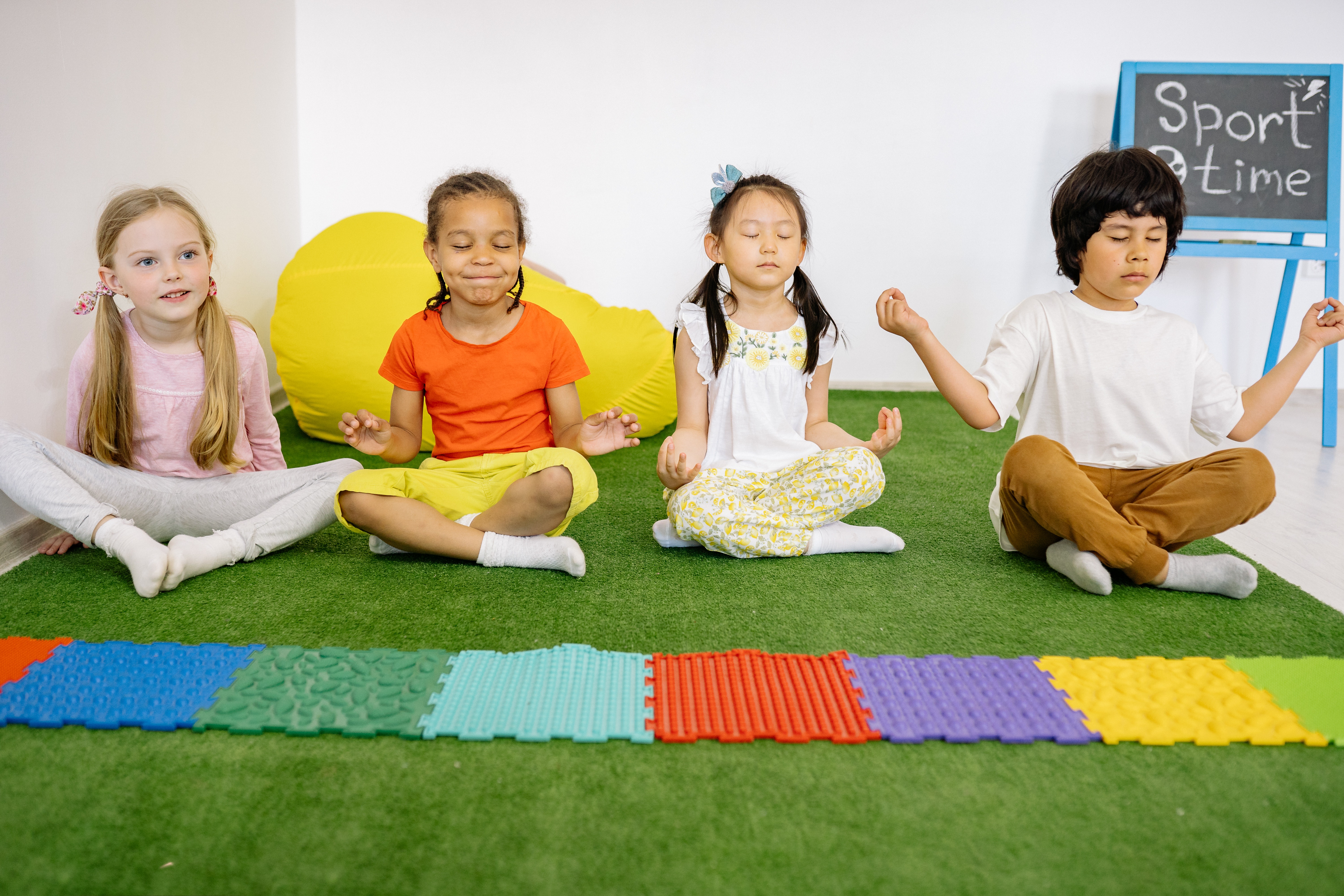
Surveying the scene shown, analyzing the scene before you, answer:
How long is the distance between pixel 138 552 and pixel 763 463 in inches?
41.7

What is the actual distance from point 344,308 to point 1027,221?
2.41m

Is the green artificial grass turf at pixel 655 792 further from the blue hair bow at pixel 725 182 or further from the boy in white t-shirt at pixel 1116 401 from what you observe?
the blue hair bow at pixel 725 182

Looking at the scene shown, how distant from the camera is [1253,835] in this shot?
900 mm

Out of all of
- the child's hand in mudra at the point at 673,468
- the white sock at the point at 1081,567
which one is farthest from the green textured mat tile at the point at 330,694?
the white sock at the point at 1081,567

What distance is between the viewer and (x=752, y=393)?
179 centimetres

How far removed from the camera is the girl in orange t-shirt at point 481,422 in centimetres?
159

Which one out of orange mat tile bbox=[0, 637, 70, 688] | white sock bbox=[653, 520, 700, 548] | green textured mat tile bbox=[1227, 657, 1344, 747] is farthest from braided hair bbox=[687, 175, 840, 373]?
orange mat tile bbox=[0, 637, 70, 688]

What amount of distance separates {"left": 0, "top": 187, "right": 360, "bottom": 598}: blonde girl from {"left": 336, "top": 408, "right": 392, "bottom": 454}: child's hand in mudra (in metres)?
0.09

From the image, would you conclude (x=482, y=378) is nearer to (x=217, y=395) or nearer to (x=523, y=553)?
(x=523, y=553)

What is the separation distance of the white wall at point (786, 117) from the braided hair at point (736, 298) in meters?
1.67

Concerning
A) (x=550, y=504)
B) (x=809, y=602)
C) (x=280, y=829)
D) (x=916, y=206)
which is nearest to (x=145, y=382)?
(x=550, y=504)

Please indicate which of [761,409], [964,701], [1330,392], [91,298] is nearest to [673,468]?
[761,409]

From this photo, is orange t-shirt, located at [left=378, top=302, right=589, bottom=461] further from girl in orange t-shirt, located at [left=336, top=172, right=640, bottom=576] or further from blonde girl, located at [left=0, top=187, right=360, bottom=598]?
blonde girl, located at [left=0, top=187, right=360, bottom=598]

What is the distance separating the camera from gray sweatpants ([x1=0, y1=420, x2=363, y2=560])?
1508 millimetres
